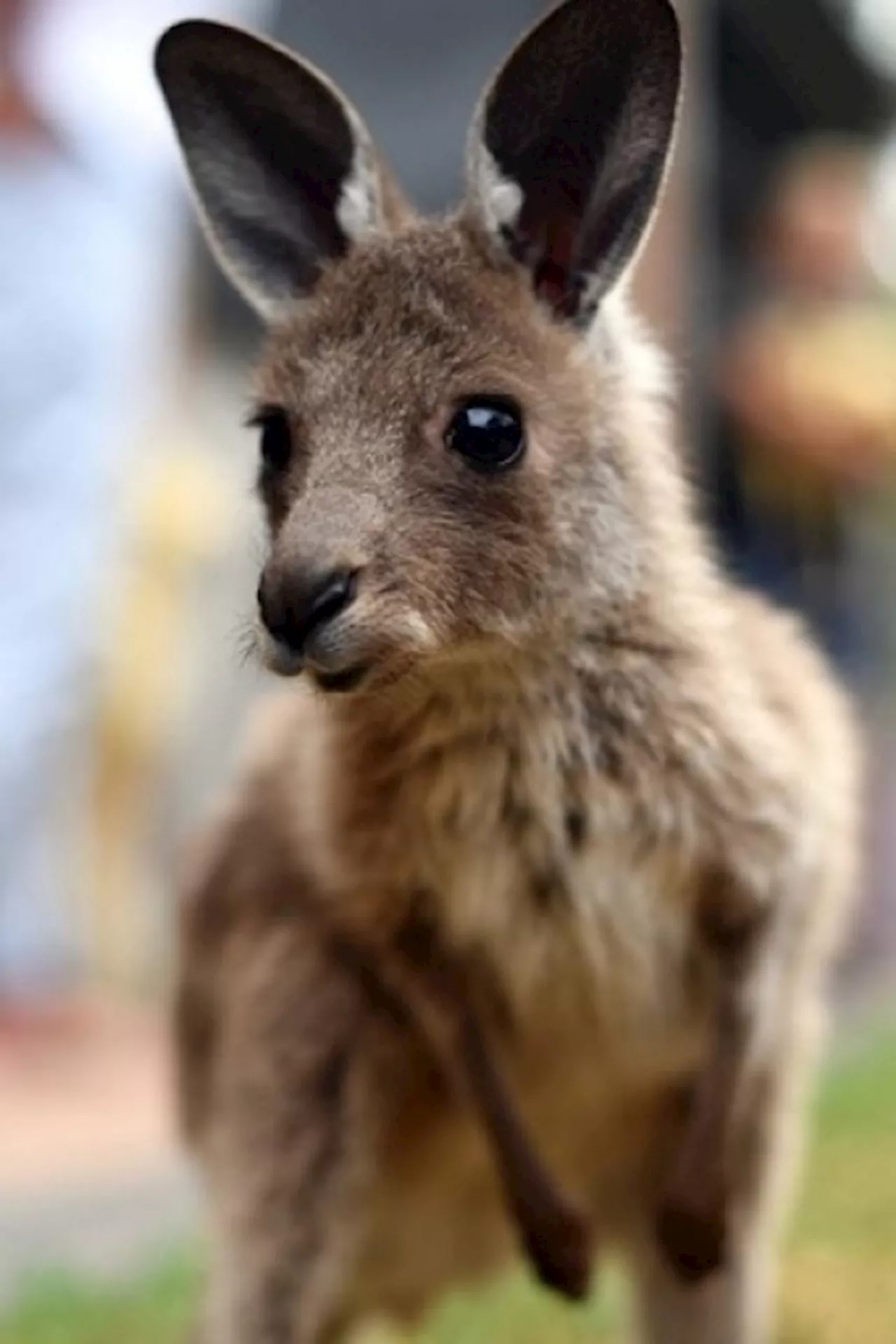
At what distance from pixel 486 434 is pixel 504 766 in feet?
1.11

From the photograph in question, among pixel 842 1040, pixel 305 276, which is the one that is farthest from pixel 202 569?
pixel 305 276

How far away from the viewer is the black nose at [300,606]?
1.99 meters

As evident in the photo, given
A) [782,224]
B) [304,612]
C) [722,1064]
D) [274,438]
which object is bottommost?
[722,1064]

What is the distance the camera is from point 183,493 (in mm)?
5520

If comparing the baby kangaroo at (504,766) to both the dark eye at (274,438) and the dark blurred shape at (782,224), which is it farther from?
the dark blurred shape at (782,224)

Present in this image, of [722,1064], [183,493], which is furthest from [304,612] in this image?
[183,493]

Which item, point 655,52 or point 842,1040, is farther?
point 842,1040

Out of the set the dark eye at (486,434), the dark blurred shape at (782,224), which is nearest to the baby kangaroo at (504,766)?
the dark eye at (486,434)

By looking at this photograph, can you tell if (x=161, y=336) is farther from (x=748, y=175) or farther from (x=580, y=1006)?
(x=580, y=1006)

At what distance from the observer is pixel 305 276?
2.53m

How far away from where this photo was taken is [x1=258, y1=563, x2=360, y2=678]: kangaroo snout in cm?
199

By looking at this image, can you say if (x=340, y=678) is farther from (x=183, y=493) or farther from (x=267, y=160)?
(x=183, y=493)

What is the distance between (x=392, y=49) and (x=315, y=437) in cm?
355

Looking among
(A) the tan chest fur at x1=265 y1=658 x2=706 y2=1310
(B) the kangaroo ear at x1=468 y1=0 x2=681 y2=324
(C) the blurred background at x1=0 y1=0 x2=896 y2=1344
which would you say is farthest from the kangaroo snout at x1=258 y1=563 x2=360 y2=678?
(C) the blurred background at x1=0 y1=0 x2=896 y2=1344
